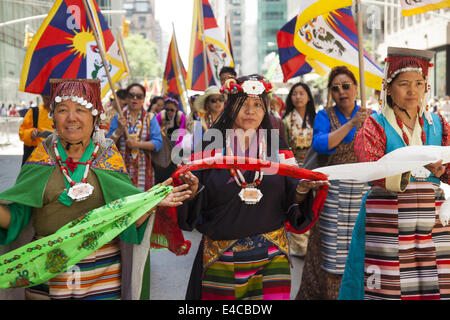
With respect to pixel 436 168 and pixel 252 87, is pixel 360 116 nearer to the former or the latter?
pixel 436 168

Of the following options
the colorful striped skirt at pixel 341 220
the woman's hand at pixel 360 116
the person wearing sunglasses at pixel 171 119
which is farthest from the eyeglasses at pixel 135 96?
the woman's hand at pixel 360 116

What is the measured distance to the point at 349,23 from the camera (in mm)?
4926

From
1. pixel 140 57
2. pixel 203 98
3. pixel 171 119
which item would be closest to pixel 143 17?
pixel 140 57

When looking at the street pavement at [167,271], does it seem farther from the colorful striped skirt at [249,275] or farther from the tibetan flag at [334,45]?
the tibetan flag at [334,45]

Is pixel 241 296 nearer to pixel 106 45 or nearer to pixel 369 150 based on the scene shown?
pixel 369 150

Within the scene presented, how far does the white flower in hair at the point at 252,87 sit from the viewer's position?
120 inches

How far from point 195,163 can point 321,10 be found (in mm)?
2007

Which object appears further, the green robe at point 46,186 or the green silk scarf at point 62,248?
the green robe at point 46,186

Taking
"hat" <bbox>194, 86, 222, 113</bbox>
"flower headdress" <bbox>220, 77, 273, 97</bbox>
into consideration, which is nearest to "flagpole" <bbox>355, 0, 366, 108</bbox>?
"flower headdress" <bbox>220, 77, 273, 97</bbox>

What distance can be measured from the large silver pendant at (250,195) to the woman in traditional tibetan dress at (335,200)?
1.63 m

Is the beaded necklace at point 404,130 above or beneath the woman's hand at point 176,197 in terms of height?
above

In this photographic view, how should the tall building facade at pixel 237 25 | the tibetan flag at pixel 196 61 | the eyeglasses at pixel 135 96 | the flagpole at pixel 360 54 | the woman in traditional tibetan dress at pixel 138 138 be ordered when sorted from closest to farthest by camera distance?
the flagpole at pixel 360 54
the woman in traditional tibetan dress at pixel 138 138
the eyeglasses at pixel 135 96
the tibetan flag at pixel 196 61
the tall building facade at pixel 237 25

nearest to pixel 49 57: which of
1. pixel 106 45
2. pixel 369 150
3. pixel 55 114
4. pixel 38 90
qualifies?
pixel 38 90

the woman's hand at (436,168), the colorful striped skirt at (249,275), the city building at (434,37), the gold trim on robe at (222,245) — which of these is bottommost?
the colorful striped skirt at (249,275)
